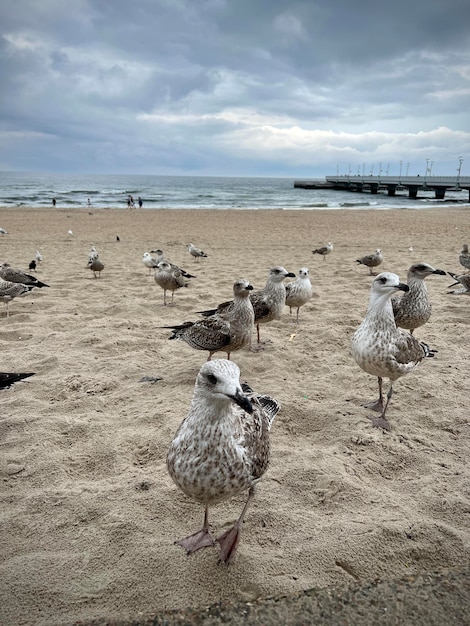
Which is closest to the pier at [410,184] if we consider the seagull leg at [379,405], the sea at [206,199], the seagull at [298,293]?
the sea at [206,199]

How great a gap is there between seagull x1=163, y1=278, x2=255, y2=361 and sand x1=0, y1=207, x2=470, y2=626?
1.24 ft

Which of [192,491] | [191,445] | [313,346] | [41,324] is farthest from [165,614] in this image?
[41,324]

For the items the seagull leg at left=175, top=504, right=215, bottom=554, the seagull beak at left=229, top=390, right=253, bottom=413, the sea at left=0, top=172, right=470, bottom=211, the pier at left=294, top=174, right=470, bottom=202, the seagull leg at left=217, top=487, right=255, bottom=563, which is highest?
the pier at left=294, top=174, right=470, bottom=202

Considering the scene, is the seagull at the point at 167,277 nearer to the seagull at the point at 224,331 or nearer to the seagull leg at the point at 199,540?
the seagull at the point at 224,331

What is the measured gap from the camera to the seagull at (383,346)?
12.7ft

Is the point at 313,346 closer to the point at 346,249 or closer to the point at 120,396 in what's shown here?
the point at 120,396

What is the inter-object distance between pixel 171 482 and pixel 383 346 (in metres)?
2.24

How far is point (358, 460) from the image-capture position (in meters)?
3.42

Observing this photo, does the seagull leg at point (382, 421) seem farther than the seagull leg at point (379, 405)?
No

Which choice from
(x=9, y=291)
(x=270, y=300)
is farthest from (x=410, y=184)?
(x=9, y=291)

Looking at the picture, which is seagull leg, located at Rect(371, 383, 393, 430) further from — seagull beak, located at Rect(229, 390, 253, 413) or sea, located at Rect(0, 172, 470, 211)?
sea, located at Rect(0, 172, 470, 211)

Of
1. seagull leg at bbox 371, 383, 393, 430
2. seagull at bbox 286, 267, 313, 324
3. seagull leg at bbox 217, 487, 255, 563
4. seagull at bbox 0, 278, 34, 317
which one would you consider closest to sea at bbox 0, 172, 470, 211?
seagull at bbox 0, 278, 34, 317

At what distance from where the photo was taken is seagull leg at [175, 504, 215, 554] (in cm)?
258

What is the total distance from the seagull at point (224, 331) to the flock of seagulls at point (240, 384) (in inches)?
0.5
